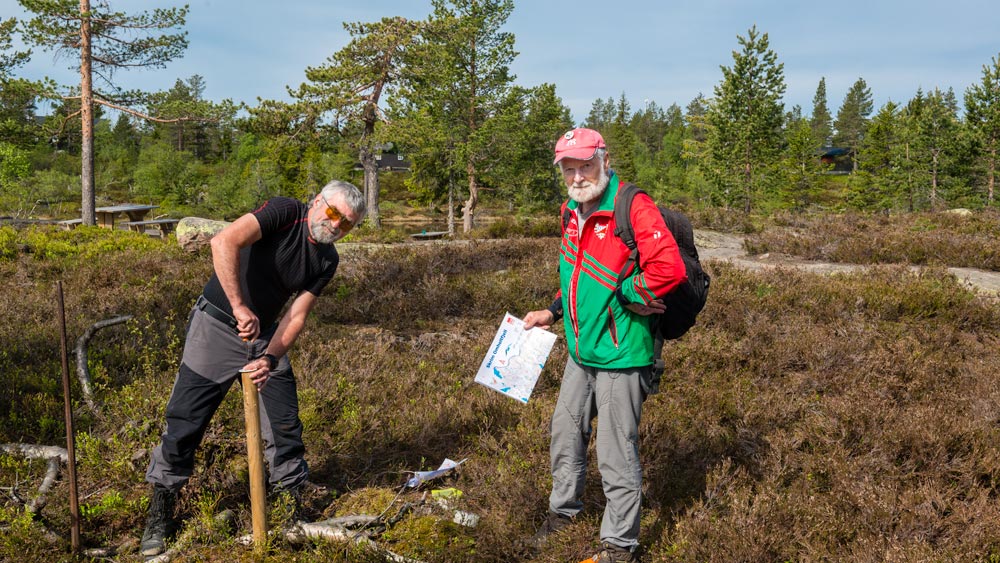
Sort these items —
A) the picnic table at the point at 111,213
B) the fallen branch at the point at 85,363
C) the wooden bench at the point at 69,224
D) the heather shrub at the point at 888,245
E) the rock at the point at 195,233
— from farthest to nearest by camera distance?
the picnic table at the point at 111,213, the wooden bench at the point at 69,224, the rock at the point at 195,233, the heather shrub at the point at 888,245, the fallen branch at the point at 85,363

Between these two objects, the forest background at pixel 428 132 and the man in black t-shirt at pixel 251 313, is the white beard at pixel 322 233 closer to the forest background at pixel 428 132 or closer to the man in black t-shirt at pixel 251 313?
the man in black t-shirt at pixel 251 313

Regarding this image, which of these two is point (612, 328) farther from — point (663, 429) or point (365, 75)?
point (365, 75)

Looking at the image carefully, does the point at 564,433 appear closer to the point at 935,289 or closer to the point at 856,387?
the point at 856,387

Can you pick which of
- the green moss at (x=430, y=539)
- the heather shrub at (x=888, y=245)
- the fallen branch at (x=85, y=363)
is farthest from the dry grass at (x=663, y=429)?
the heather shrub at (x=888, y=245)

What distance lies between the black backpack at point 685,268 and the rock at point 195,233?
10.2m

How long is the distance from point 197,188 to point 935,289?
52942 millimetres

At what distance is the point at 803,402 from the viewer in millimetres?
4906

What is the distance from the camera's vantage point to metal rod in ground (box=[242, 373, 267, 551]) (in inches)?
114

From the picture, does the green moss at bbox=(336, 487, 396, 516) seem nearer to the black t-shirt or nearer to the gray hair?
the black t-shirt

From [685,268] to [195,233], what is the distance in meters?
11.1

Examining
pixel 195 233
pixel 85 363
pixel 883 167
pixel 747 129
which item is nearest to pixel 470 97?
pixel 747 129

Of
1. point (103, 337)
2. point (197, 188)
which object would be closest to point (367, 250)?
→ point (103, 337)

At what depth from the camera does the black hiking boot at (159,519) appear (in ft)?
10.3

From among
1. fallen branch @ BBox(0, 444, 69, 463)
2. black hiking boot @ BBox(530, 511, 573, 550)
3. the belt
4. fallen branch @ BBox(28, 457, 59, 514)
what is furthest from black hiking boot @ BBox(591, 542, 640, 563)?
fallen branch @ BBox(0, 444, 69, 463)
